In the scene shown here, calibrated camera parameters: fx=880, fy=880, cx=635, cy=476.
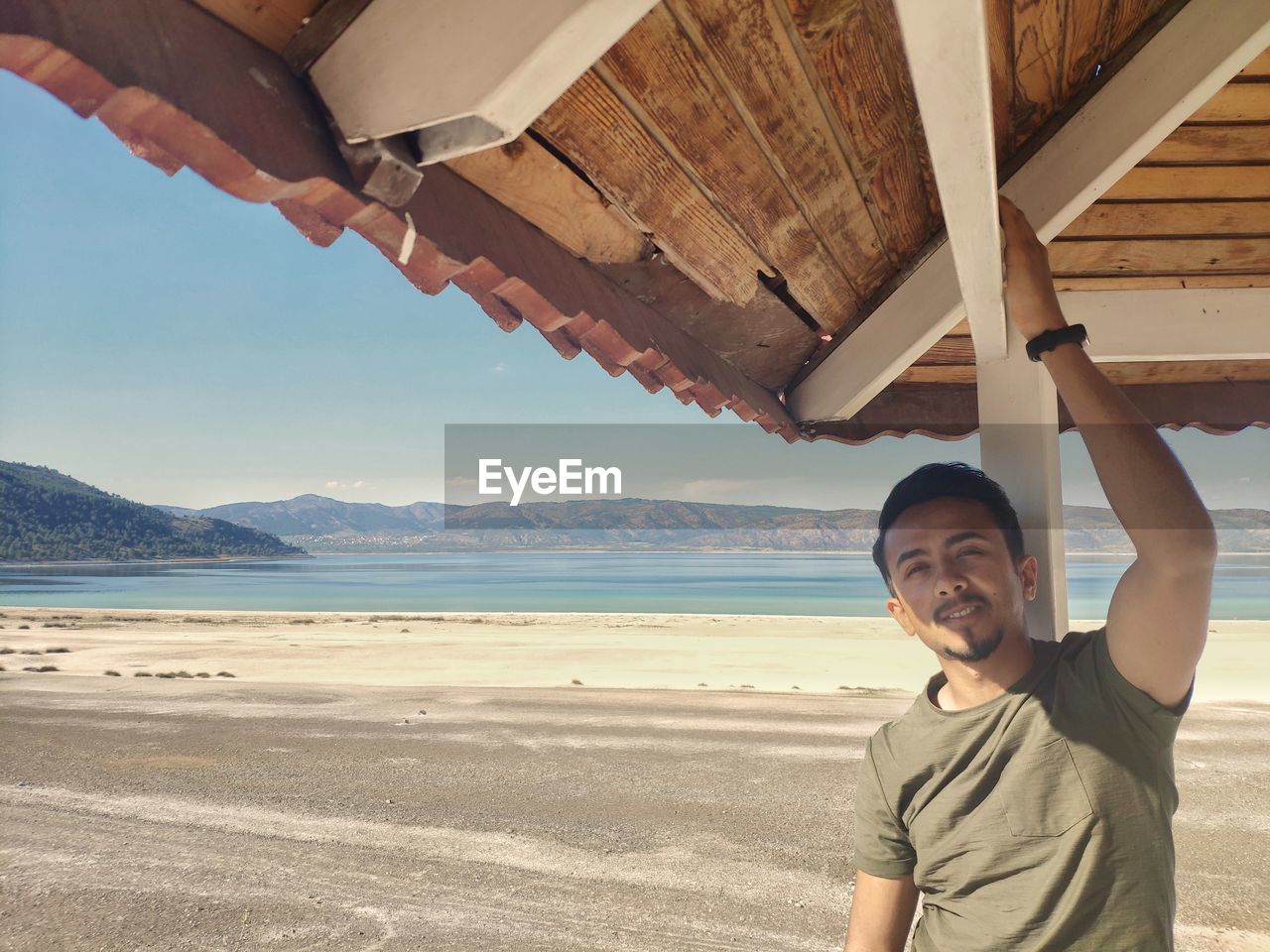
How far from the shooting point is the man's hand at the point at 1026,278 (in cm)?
169

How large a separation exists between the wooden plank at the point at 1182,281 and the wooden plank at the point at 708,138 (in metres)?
0.95

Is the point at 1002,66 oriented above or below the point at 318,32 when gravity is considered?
above

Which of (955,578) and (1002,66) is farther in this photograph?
(1002,66)

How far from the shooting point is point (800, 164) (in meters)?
1.86

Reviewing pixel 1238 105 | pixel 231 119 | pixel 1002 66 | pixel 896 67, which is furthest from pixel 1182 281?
pixel 231 119

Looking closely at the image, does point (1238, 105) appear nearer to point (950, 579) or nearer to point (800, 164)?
point (800, 164)

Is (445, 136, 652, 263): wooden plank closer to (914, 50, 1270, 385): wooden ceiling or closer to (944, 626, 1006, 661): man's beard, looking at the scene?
(944, 626, 1006, 661): man's beard

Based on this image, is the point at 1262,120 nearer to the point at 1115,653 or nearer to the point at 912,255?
the point at 912,255

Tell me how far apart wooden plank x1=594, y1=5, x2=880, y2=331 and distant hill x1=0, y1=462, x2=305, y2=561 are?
422 feet

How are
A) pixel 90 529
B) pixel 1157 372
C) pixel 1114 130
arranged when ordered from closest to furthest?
pixel 1114 130 < pixel 1157 372 < pixel 90 529

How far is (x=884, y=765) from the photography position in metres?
1.79

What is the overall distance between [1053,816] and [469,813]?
8.11 meters

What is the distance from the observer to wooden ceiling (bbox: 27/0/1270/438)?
4.80ft

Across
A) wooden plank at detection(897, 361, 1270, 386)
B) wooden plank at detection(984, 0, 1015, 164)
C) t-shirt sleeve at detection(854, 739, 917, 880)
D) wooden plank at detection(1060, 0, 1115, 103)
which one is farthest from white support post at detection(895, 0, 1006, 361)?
wooden plank at detection(897, 361, 1270, 386)
